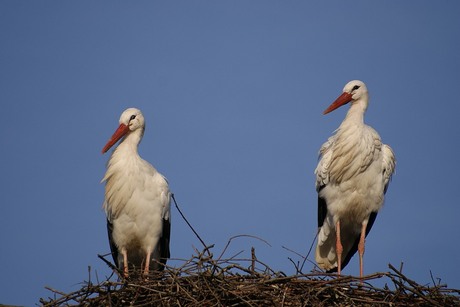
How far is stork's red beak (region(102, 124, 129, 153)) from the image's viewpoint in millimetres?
9242

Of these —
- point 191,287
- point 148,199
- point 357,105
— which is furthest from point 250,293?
point 357,105

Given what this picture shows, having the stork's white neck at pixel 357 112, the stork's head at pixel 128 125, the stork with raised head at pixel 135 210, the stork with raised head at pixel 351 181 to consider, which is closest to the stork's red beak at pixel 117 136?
the stork's head at pixel 128 125

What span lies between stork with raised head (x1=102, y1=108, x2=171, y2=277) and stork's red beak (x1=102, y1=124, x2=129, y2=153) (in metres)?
0.12

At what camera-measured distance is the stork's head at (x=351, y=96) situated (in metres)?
9.37

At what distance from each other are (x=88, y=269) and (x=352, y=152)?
3.04 m

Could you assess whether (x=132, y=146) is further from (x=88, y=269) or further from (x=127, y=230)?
(x=88, y=269)

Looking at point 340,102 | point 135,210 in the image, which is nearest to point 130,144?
point 135,210

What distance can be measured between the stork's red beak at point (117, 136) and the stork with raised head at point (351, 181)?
1.85m

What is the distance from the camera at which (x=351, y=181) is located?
8.91m

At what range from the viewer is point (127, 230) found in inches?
352

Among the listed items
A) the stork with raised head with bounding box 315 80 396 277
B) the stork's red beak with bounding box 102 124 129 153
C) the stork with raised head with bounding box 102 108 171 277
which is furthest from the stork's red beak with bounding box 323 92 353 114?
the stork's red beak with bounding box 102 124 129 153

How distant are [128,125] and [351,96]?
2.15m

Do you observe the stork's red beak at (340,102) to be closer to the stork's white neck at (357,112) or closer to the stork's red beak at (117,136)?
the stork's white neck at (357,112)

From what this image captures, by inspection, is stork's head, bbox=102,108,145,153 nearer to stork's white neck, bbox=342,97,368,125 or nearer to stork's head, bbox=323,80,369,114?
stork's head, bbox=323,80,369,114
